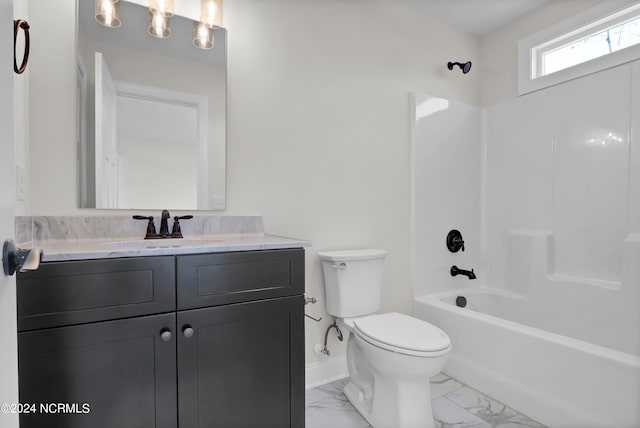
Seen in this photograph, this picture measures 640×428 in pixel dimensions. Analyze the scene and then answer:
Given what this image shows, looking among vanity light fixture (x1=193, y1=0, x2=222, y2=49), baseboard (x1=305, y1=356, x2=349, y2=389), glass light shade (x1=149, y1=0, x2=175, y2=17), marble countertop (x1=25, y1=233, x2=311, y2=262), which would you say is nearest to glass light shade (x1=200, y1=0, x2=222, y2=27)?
vanity light fixture (x1=193, y1=0, x2=222, y2=49)

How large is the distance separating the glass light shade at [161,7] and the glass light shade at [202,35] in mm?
122

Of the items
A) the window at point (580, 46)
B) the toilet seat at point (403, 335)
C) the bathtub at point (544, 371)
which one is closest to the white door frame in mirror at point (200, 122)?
the toilet seat at point (403, 335)

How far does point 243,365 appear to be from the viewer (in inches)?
48.3

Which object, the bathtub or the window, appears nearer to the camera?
the bathtub

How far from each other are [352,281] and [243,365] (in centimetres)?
83

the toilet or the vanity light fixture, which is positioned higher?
the vanity light fixture

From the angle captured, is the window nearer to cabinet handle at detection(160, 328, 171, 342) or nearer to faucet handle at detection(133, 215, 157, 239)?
faucet handle at detection(133, 215, 157, 239)

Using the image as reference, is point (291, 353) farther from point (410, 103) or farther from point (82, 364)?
point (410, 103)

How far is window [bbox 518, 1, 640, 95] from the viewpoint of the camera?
206cm

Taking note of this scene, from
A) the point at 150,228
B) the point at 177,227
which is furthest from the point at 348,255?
the point at 150,228

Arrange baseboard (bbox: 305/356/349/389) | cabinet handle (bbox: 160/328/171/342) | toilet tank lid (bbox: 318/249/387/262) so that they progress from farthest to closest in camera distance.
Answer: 1. baseboard (bbox: 305/356/349/389)
2. toilet tank lid (bbox: 318/249/387/262)
3. cabinet handle (bbox: 160/328/171/342)

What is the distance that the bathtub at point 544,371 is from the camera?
139cm

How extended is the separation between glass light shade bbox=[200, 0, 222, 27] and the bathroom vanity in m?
1.21

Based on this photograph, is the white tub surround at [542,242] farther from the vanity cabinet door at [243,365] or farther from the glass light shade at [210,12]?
the glass light shade at [210,12]
